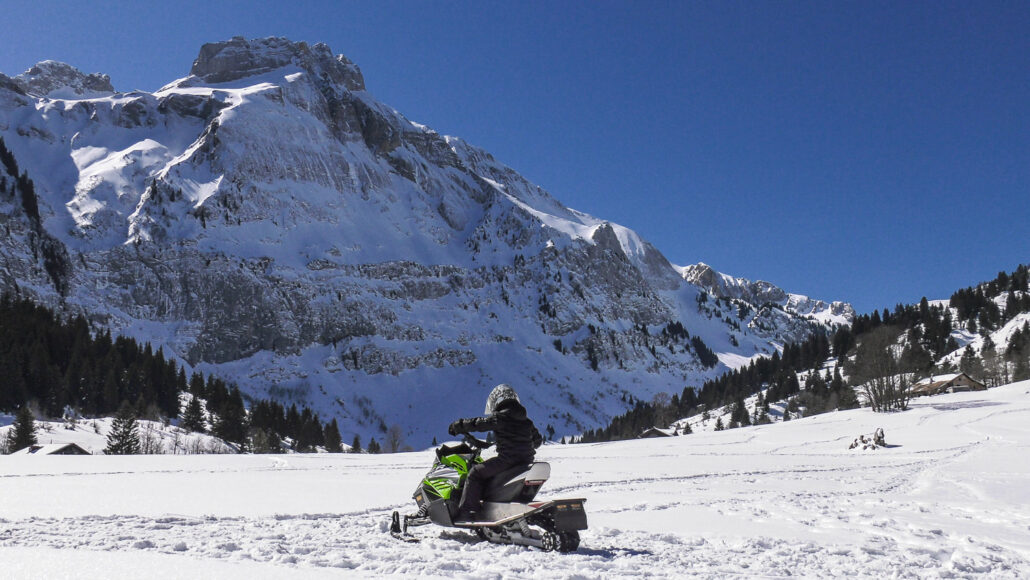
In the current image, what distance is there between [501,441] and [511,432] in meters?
0.16

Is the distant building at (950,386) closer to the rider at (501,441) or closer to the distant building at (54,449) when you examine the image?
the distant building at (54,449)

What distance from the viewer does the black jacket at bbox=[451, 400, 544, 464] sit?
7.55m

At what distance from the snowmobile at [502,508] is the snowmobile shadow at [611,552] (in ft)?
0.53

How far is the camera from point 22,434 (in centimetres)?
4412

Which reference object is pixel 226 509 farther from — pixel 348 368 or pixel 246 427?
pixel 348 368

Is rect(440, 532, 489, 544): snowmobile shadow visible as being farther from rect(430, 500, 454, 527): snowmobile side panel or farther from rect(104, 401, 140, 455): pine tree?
rect(104, 401, 140, 455): pine tree

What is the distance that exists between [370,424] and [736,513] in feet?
544

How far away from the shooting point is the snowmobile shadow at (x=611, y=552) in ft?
21.9

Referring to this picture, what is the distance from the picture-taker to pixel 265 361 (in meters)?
183

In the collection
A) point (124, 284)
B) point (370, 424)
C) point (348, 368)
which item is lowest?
point (370, 424)

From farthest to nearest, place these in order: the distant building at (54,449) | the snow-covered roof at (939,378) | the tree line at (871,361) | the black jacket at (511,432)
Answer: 1. the snow-covered roof at (939,378)
2. the tree line at (871,361)
3. the distant building at (54,449)
4. the black jacket at (511,432)

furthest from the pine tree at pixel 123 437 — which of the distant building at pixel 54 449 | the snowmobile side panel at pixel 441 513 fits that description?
the snowmobile side panel at pixel 441 513

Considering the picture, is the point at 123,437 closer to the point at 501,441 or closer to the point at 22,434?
the point at 22,434

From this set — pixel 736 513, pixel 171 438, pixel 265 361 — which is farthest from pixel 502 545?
pixel 265 361
